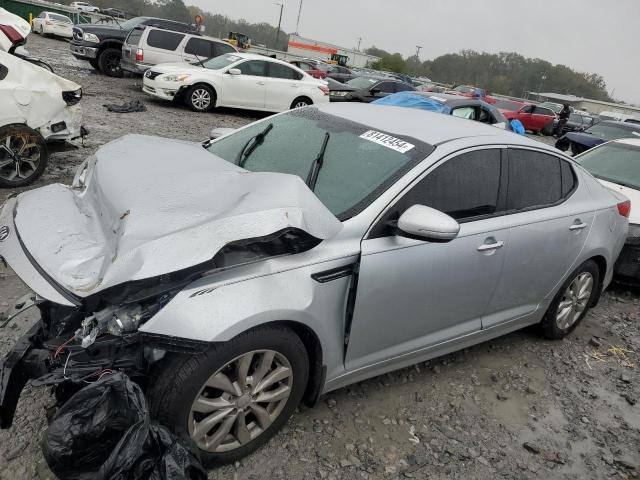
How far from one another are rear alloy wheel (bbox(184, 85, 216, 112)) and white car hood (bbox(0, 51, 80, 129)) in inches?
Result: 248

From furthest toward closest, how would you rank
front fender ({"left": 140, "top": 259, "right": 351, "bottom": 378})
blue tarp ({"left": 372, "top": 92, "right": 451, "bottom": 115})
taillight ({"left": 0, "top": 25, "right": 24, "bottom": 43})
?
blue tarp ({"left": 372, "top": 92, "right": 451, "bottom": 115}), taillight ({"left": 0, "top": 25, "right": 24, "bottom": 43}), front fender ({"left": 140, "top": 259, "right": 351, "bottom": 378})

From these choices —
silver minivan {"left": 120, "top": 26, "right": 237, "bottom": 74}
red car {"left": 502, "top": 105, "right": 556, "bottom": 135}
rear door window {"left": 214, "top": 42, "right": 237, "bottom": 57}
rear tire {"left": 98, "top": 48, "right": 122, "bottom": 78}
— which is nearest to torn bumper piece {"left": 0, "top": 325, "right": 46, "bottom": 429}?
silver minivan {"left": 120, "top": 26, "right": 237, "bottom": 74}

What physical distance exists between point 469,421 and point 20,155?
16.3 feet

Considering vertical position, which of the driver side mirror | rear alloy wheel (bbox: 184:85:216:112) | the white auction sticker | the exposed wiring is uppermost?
the white auction sticker

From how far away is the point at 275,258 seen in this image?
2215 mm

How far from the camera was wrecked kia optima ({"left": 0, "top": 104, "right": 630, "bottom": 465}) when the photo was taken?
1979 mm

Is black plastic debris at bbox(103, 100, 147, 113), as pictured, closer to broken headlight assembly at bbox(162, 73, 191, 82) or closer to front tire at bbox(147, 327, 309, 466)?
broken headlight assembly at bbox(162, 73, 191, 82)

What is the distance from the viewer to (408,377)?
10.9 feet

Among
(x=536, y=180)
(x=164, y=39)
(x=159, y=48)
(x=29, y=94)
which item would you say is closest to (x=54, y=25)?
(x=164, y=39)

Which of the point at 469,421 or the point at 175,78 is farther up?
the point at 175,78

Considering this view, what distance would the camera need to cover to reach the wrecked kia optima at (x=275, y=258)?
1979 millimetres

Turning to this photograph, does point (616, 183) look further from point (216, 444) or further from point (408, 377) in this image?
point (216, 444)

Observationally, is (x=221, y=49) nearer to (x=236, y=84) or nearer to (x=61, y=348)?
(x=236, y=84)

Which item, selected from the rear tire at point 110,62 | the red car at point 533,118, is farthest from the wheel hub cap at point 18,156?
the red car at point 533,118
